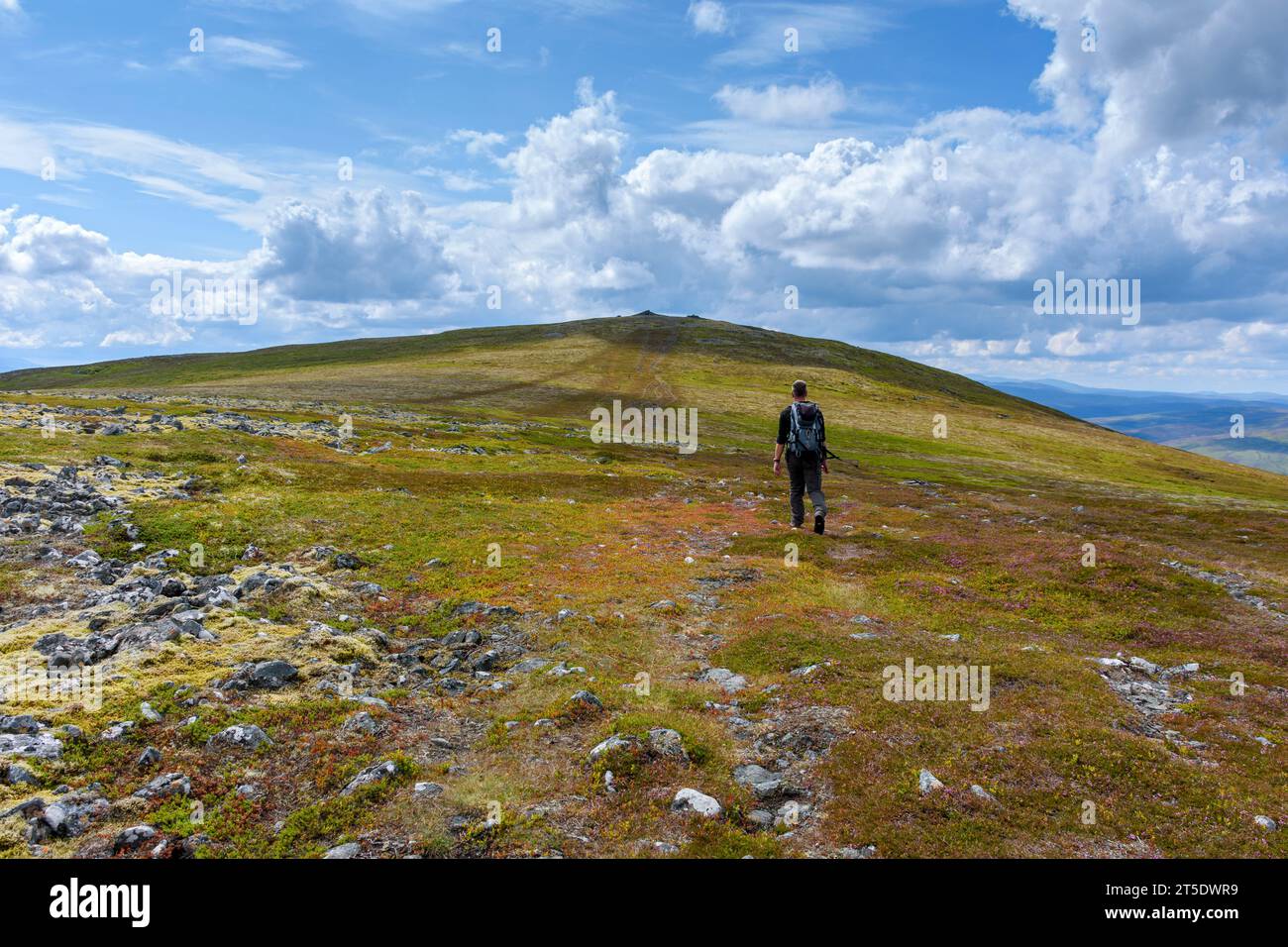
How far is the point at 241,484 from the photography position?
30016 millimetres

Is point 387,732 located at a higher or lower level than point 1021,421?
lower

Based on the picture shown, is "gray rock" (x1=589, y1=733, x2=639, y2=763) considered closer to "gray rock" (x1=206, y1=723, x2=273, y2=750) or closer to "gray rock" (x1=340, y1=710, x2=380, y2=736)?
"gray rock" (x1=340, y1=710, x2=380, y2=736)

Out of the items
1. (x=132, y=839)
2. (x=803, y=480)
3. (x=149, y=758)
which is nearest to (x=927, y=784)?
(x=132, y=839)

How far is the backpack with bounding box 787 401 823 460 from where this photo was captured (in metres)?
25.0

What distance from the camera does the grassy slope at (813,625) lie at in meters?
8.66

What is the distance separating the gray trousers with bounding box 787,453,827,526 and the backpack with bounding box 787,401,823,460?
1.77 feet

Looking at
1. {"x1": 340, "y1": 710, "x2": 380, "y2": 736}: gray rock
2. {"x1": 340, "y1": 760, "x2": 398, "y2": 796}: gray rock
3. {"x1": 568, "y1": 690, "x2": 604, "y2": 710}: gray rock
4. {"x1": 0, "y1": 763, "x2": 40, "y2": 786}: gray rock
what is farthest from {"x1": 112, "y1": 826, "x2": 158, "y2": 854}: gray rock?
{"x1": 568, "y1": 690, "x2": 604, "y2": 710}: gray rock

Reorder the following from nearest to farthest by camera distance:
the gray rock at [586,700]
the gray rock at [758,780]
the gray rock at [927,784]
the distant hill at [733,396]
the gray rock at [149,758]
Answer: the gray rock at [927,784] < the gray rock at [758,780] < the gray rock at [149,758] < the gray rock at [586,700] < the distant hill at [733,396]

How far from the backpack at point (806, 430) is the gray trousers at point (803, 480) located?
0.54m

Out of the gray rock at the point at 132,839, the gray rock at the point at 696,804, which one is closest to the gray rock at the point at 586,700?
the gray rock at the point at 696,804

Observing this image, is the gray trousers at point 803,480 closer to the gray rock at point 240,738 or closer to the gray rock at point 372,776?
the gray rock at point 372,776

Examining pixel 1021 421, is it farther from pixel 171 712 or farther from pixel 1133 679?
pixel 171 712
